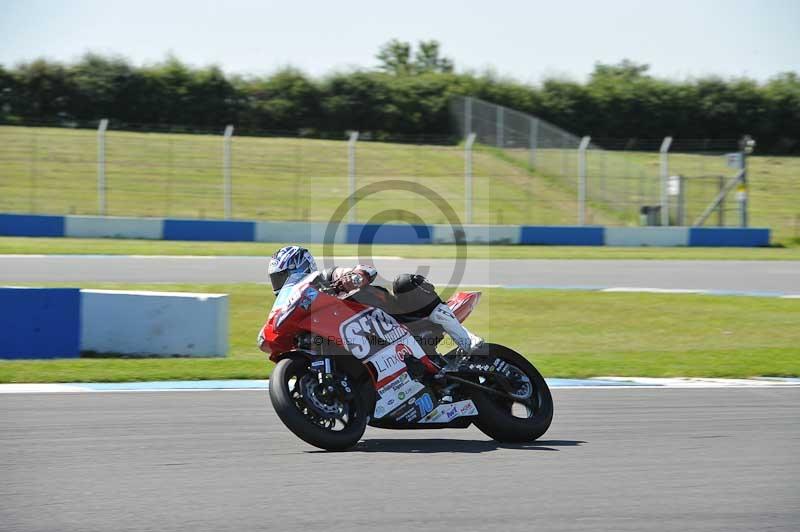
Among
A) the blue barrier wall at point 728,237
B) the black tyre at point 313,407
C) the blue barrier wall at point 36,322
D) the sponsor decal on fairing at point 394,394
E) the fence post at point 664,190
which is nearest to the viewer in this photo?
the black tyre at point 313,407

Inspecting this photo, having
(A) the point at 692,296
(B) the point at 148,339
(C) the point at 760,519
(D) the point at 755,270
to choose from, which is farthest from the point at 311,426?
(D) the point at 755,270

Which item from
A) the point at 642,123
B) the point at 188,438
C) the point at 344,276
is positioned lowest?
the point at 188,438

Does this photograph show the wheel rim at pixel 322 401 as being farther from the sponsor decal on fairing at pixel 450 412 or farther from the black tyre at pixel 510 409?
the black tyre at pixel 510 409

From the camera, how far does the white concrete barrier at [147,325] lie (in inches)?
434

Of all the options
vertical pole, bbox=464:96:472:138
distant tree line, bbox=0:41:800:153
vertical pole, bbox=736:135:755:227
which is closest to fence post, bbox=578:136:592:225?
vertical pole, bbox=736:135:755:227

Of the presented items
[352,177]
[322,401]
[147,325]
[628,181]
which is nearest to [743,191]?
[628,181]

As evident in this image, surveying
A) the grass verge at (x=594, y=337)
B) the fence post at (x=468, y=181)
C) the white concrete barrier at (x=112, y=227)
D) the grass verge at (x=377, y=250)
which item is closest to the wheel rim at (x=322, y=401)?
the grass verge at (x=594, y=337)

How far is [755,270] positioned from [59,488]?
17345mm

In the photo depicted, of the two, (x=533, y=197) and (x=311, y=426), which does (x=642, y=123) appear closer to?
(x=533, y=197)

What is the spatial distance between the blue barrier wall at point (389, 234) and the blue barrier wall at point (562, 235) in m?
2.66

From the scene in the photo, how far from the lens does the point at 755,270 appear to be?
20.3 metres

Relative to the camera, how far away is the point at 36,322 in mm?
10781

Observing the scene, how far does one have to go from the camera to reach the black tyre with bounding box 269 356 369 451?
238 inches

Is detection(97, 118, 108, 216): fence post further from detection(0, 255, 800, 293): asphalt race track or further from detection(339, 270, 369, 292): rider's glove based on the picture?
detection(339, 270, 369, 292): rider's glove
